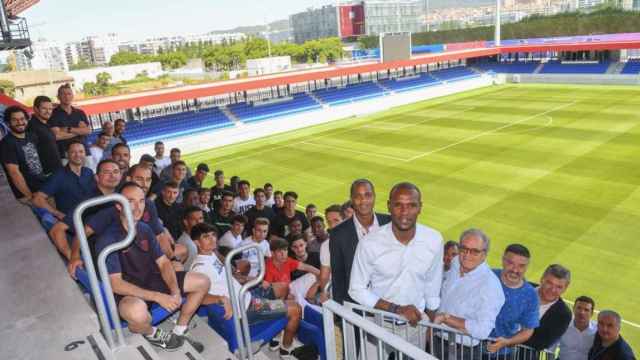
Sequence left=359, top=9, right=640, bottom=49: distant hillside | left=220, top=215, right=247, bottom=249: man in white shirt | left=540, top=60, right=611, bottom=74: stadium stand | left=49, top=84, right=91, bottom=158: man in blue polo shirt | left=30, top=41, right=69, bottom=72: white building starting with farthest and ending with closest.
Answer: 1. left=30, top=41, right=69, bottom=72: white building
2. left=359, top=9, right=640, bottom=49: distant hillside
3. left=540, top=60, right=611, bottom=74: stadium stand
4. left=49, top=84, right=91, bottom=158: man in blue polo shirt
5. left=220, top=215, right=247, bottom=249: man in white shirt

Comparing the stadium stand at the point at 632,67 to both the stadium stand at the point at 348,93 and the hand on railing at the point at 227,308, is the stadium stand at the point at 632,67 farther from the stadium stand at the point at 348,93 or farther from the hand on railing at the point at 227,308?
the hand on railing at the point at 227,308

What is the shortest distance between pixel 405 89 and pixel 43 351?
42459 millimetres

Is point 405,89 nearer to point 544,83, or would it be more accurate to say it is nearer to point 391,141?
point 544,83

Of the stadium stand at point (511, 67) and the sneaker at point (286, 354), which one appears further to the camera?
the stadium stand at point (511, 67)

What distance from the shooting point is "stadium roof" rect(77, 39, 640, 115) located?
88.3 ft

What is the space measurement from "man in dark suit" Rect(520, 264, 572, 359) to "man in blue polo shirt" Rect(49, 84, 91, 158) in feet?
26.5

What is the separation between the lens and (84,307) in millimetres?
3613

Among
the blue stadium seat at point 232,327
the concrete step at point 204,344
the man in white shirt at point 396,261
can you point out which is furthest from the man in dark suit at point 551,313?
the concrete step at point 204,344

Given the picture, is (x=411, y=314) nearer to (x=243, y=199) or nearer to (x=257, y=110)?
→ (x=243, y=199)

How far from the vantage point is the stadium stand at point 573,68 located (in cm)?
4400

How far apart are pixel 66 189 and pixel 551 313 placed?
5894 mm

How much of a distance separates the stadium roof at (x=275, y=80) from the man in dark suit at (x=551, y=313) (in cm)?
2639

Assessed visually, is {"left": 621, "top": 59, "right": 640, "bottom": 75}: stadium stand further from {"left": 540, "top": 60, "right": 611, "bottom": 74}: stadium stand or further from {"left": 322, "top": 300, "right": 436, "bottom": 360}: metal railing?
{"left": 322, "top": 300, "right": 436, "bottom": 360}: metal railing

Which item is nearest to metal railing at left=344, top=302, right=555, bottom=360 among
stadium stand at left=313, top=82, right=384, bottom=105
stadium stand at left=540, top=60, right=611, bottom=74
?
stadium stand at left=313, top=82, right=384, bottom=105
